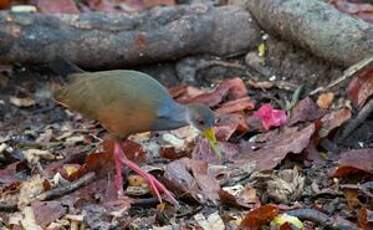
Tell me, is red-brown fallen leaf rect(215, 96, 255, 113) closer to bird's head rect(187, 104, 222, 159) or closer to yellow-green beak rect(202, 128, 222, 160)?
yellow-green beak rect(202, 128, 222, 160)

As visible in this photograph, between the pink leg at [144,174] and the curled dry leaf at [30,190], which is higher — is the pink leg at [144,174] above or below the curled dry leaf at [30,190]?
above

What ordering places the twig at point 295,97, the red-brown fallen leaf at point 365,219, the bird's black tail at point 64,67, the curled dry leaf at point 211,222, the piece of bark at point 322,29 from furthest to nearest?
the twig at point 295,97, the piece of bark at point 322,29, the bird's black tail at point 64,67, the curled dry leaf at point 211,222, the red-brown fallen leaf at point 365,219

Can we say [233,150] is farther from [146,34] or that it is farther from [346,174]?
[146,34]

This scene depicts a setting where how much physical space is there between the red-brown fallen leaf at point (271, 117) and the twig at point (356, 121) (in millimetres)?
412

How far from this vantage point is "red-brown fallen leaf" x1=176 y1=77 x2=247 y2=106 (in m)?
6.18

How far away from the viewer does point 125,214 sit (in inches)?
177

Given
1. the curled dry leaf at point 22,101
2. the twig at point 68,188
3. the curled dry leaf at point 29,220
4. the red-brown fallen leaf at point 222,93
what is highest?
the curled dry leaf at point 29,220

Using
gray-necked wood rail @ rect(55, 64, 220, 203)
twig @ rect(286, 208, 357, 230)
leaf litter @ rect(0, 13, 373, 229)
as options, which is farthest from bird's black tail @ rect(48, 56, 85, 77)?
twig @ rect(286, 208, 357, 230)

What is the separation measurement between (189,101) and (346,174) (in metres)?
1.63

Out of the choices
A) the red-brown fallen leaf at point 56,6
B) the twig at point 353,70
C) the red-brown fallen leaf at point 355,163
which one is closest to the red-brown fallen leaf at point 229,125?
the twig at point 353,70

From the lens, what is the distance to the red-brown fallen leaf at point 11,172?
5027 mm

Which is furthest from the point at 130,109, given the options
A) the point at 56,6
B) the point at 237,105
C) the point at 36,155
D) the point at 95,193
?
the point at 56,6

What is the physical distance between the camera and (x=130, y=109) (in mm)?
4777

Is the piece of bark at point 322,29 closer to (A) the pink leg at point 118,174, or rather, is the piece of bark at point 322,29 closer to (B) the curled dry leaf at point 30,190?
(A) the pink leg at point 118,174
